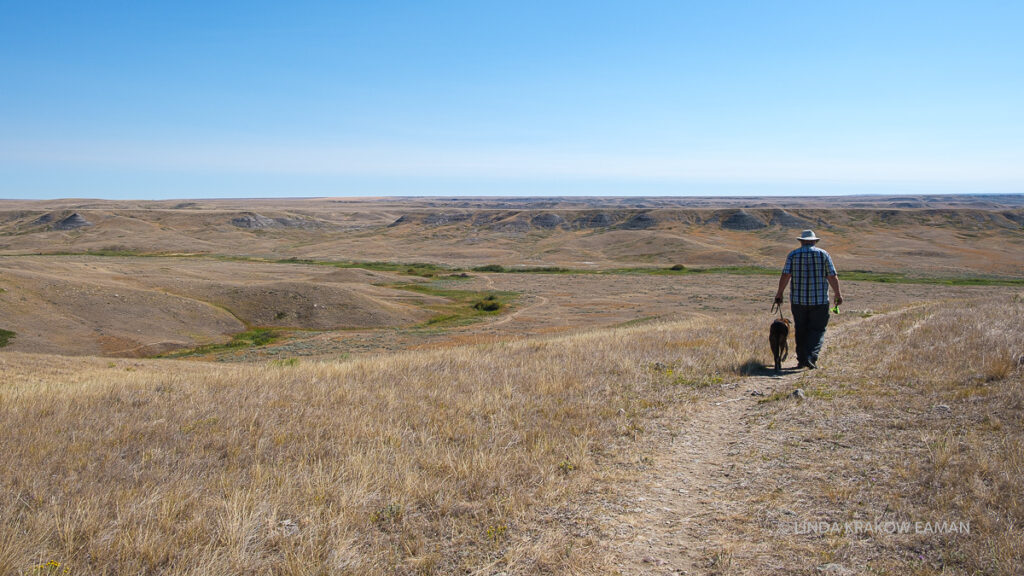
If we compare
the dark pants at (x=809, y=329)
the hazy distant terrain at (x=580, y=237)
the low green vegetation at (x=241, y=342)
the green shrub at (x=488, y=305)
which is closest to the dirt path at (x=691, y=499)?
the dark pants at (x=809, y=329)

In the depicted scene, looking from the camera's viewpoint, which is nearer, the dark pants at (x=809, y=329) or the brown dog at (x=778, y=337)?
the dark pants at (x=809, y=329)

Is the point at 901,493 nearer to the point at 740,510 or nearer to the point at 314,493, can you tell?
the point at 740,510

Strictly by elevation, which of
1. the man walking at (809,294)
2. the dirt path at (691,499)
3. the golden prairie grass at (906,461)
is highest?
the man walking at (809,294)

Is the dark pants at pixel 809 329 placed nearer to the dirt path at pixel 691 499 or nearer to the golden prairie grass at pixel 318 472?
the golden prairie grass at pixel 318 472

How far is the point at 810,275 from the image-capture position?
929 centimetres

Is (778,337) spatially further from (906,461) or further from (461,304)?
(461,304)

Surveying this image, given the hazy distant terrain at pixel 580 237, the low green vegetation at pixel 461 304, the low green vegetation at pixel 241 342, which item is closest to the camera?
the low green vegetation at pixel 241 342

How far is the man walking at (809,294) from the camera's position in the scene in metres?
9.23

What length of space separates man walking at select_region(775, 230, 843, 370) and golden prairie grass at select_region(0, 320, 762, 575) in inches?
97.3

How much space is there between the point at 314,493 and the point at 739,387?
634cm

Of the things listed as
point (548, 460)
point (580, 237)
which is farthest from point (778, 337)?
point (580, 237)

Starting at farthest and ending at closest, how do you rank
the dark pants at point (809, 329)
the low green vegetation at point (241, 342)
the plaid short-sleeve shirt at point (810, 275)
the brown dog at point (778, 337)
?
1. the low green vegetation at point (241, 342)
2. the brown dog at point (778, 337)
3. the dark pants at point (809, 329)
4. the plaid short-sleeve shirt at point (810, 275)

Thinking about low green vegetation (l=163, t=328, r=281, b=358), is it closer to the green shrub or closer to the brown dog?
the green shrub

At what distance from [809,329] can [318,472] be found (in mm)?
8134
